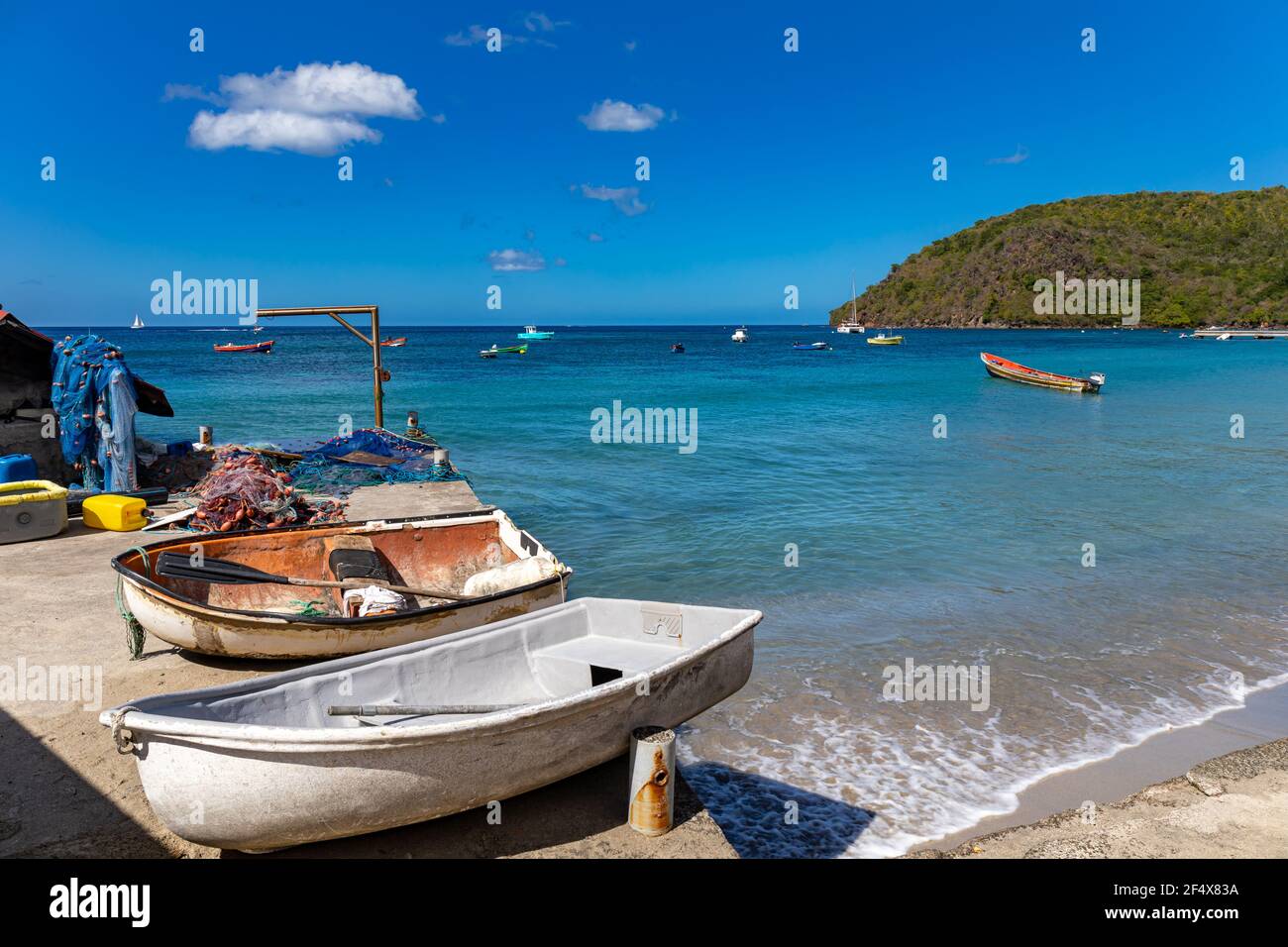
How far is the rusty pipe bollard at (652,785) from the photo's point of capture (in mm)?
4723

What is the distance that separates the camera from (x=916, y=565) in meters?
13.0

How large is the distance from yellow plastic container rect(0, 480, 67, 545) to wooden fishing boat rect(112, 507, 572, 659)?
3.85 m

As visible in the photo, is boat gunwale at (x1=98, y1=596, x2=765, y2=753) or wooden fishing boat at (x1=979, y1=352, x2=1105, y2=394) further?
wooden fishing boat at (x1=979, y1=352, x2=1105, y2=394)

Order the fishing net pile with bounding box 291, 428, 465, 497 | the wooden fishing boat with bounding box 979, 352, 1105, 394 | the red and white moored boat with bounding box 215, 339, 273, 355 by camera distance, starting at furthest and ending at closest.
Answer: the red and white moored boat with bounding box 215, 339, 273, 355 < the wooden fishing boat with bounding box 979, 352, 1105, 394 < the fishing net pile with bounding box 291, 428, 465, 497

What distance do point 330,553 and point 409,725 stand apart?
512 cm

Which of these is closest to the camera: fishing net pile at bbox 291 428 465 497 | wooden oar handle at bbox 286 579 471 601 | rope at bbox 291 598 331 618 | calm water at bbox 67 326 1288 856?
calm water at bbox 67 326 1288 856

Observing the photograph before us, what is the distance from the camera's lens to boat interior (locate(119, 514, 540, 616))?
8.02 meters

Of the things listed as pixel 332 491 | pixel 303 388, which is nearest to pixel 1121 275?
pixel 303 388

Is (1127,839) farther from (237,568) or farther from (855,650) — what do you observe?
(237,568)

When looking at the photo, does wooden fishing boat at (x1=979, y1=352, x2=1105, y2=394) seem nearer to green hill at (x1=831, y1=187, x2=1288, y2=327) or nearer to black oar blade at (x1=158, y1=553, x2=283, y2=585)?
black oar blade at (x1=158, y1=553, x2=283, y2=585)

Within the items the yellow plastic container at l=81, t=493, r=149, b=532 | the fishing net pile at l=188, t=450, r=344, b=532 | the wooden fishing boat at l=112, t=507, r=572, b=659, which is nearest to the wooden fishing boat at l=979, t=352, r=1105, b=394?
the fishing net pile at l=188, t=450, r=344, b=532
